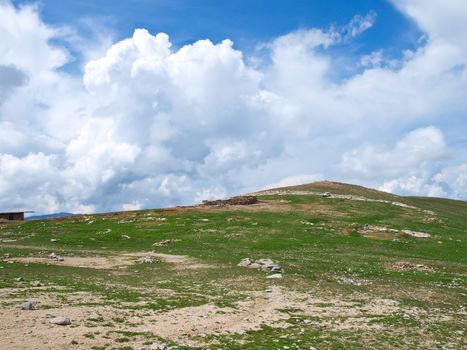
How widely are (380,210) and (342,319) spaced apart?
83851 millimetres

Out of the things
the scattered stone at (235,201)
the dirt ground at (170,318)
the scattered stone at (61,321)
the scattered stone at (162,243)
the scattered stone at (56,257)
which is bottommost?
the dirt ground at (170,318)

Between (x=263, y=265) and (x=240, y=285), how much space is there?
985cm

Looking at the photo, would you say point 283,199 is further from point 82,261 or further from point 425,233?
point 82,261

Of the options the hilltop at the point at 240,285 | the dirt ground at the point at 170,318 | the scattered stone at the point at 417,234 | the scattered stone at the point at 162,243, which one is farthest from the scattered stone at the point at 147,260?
the scattered stone at the point at 417,234

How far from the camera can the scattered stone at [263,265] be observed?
149ft

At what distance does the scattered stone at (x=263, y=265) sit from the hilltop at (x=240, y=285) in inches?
6.6

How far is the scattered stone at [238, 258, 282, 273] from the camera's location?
4554 centimetres

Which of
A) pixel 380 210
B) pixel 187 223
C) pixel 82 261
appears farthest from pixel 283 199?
pixel 82 261

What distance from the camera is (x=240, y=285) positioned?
37.7m

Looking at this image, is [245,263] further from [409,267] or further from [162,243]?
[162,243]

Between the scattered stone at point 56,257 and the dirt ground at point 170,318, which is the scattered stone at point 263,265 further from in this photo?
the scattered stone at point 56,257

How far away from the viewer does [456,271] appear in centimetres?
5203

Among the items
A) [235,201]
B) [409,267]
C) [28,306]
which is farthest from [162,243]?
[235,201]

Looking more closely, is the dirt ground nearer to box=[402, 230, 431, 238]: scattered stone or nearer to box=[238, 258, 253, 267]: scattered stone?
box=[238, 258, 253, 267]: scattered stone
